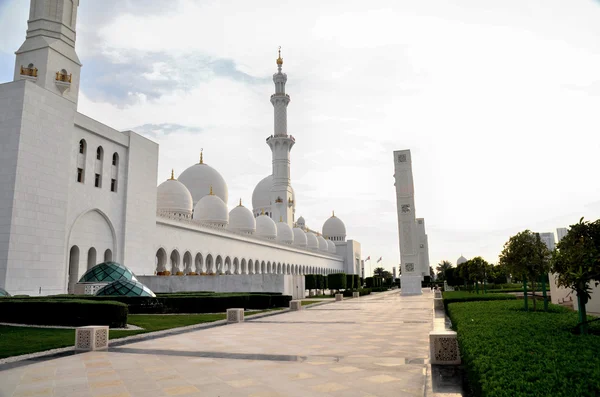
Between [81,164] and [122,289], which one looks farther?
[81,164]

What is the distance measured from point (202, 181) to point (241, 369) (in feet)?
138

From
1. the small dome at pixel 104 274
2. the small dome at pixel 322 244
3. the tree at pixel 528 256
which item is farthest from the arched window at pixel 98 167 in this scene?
the small dome at pixel 322 244

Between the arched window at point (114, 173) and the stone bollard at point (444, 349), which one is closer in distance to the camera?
the stone bollard at point (444, 349)

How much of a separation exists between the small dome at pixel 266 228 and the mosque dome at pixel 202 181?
582 cm

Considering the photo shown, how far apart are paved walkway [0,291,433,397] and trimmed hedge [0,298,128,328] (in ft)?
8.61

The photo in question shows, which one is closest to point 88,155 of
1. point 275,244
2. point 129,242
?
point 129,242

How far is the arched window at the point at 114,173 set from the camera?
26347 millimetres

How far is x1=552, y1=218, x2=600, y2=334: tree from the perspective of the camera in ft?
22.4

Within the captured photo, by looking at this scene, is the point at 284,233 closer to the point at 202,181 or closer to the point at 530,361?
the point at 202,181

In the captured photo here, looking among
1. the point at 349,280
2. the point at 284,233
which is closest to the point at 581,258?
the point at 349,280

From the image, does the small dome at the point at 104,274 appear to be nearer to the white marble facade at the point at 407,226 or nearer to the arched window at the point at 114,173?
the arched window at the point at 114,173

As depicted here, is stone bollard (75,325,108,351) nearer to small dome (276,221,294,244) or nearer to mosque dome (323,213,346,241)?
small dome (276,221,294,244)

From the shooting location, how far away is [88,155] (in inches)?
961

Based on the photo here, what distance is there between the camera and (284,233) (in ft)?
185
